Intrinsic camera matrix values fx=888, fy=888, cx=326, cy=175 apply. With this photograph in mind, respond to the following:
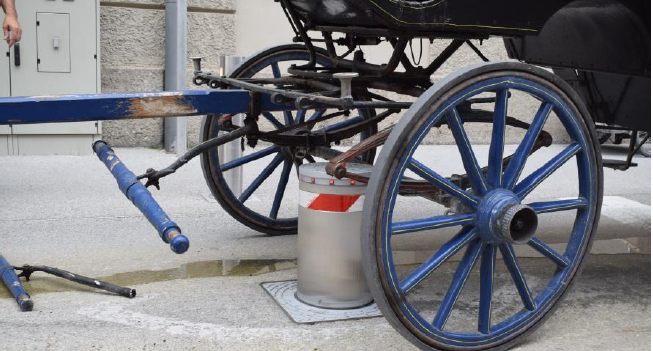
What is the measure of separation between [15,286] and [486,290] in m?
2.00

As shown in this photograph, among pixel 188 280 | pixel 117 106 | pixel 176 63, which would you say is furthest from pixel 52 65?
pixel 117 106

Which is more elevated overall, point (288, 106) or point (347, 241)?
point (288, 106)

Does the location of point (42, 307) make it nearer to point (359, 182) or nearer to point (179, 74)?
point (359, 182)

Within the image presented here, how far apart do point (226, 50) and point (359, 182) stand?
16.8 ft

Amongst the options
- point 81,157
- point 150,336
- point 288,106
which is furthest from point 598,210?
point 81,157

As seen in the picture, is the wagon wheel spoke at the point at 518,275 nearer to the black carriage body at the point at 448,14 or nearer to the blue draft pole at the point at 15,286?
the black carriage body at the point at 448,14

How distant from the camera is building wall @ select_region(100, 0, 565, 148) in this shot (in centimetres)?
815

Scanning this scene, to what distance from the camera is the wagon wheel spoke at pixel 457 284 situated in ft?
10.5

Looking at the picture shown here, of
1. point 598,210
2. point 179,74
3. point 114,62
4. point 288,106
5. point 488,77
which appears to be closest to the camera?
point 488,77

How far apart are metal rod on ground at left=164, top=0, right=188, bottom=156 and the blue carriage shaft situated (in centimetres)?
369

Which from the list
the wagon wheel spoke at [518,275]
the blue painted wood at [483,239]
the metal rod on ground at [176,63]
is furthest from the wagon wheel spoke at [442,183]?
the metal rod on ground at [176,63]

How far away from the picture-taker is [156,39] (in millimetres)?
8273

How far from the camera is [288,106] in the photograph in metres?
3.99

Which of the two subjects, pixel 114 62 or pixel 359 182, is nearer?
pixel 359 182
